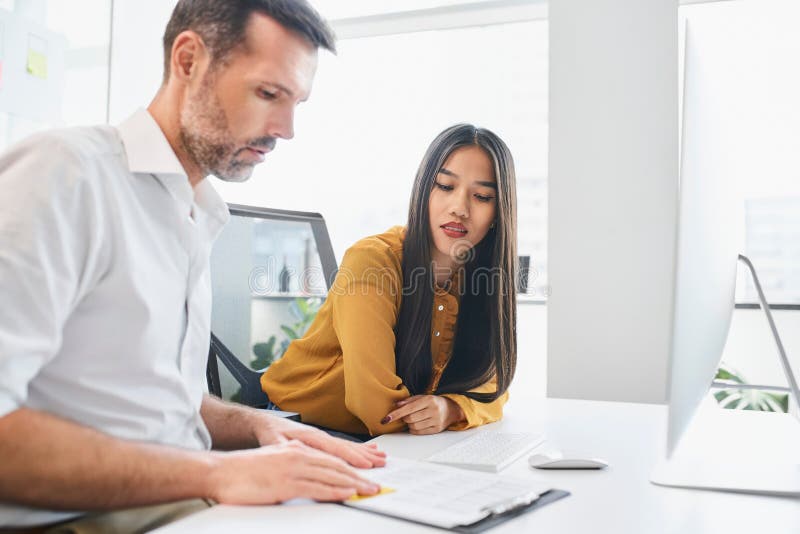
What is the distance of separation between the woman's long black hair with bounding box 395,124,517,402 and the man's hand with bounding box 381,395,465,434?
19 cm

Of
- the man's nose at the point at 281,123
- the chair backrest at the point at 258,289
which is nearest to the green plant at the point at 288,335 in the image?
the chair backrest at the point at 258,289

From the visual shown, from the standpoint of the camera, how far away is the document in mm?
834

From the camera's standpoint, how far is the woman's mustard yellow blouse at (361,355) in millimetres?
1452

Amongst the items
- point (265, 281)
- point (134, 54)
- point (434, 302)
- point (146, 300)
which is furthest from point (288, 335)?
point (134, 54)

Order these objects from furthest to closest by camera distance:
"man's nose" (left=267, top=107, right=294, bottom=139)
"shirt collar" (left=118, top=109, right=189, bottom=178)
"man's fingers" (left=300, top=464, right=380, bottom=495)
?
"man's nose" (left=267, top=107, right=294, bottom=139) < "shirt collar" (left=118, top=109, right=189, bottom=178) < "man's fingers" (left=300, top=464, right=380, bottom=495)

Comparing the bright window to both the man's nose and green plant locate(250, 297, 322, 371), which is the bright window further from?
the man's nose

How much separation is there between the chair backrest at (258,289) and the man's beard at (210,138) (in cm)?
59

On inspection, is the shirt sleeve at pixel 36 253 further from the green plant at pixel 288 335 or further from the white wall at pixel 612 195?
the white wall at pixel 612 195

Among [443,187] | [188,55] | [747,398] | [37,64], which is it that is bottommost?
[747,398]

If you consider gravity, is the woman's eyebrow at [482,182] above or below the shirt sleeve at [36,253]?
above

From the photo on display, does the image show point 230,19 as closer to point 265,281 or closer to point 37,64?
point 265,281

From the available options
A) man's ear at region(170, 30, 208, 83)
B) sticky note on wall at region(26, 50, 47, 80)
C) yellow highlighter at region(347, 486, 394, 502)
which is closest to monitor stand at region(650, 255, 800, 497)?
yellow highlighter at region(347, 486, 394, 502)

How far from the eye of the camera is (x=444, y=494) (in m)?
0.91

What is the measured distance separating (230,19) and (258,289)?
3.05ft
